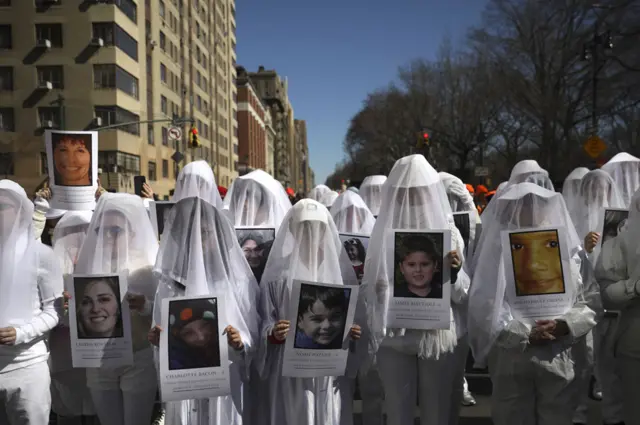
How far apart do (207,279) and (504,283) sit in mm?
1998

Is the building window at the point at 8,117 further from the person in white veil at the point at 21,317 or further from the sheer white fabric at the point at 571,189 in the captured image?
the person in white veil at the point at 21,317

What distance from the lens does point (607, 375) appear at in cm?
559

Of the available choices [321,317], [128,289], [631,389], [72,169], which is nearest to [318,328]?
[321,317]

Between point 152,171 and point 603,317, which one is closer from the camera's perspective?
point 603,317

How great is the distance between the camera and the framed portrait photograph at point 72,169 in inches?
231

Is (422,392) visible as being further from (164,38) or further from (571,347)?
(164,38)

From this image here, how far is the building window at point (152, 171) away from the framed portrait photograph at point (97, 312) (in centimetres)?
4267

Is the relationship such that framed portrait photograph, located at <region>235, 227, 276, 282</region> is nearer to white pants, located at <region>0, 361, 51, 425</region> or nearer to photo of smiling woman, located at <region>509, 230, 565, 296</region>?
white pants, located at <region>0, 361, 51, 425</region>

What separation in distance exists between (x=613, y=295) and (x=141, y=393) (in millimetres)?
3466

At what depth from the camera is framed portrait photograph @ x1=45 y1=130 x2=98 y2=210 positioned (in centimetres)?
588

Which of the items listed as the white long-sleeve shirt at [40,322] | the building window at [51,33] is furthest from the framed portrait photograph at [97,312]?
the building window at [51,33]

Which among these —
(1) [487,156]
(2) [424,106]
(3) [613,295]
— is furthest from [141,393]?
(1) [487,156]

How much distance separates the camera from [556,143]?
33.9m

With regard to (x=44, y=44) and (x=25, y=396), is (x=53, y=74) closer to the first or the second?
(x=44, y=44)
